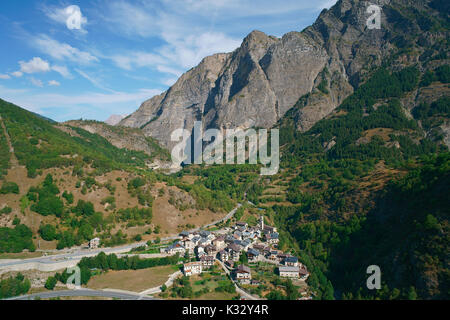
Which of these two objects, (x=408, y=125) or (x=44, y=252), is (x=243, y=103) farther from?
(x=44, y=252)

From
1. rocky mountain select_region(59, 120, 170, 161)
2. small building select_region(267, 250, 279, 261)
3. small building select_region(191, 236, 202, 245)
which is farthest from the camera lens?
rocky mountain select_region(59, 120, 170, 161)

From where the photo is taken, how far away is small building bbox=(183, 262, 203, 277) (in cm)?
4937

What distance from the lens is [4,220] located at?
2266 inches

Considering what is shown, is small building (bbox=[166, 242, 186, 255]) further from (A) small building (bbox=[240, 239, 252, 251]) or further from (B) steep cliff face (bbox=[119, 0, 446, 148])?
(B) steep cliff face (bbox=[119, 0, 446, 148])

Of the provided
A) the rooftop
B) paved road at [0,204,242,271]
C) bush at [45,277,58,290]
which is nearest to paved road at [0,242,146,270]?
paved road at [0,204,242,271]

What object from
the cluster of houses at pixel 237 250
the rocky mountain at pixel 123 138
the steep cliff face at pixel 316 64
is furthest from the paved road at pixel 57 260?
the steep cliff face at pixel 316 64

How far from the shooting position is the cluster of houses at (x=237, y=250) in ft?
161

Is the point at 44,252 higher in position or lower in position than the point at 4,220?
lower

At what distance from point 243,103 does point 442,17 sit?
112471 mm

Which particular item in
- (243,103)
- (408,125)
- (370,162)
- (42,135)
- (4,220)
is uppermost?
(243,103)

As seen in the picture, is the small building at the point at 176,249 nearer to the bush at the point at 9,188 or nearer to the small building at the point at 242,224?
the small building at the point at 242,224

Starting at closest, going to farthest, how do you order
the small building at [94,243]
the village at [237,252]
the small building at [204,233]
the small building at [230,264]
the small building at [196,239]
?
the village at [237,252]
the small building at [230,264]
the small building at [94,243]
the small building at [196,239]
the small building at [204,233]
